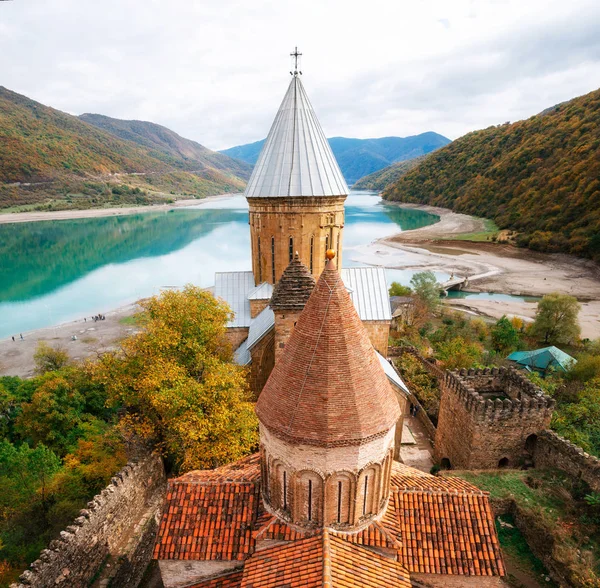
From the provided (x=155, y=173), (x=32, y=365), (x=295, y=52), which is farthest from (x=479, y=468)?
(x=155, y=173)

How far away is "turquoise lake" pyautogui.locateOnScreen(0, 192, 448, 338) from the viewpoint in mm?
39156

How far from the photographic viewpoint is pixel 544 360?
19.7 meters

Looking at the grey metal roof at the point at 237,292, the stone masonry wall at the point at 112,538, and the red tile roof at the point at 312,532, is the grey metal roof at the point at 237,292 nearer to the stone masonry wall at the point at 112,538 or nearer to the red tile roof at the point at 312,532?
the stone masonry wall at the point at 112,538

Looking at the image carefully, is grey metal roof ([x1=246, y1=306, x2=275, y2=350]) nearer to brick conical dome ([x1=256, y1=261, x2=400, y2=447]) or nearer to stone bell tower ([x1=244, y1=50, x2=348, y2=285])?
stone bell tower ([x1=244, y1=50, x2=348, y2=285])

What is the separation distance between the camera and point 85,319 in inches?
1314

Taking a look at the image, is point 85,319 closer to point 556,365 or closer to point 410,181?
point 556,365

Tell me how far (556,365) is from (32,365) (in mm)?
32694

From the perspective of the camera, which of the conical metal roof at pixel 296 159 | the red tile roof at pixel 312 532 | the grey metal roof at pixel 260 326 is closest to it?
the red tile roof at pixel 312 532

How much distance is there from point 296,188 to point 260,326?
5671 mm

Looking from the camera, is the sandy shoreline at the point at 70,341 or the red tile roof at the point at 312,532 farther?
the sandy shoreline at the point at 70,341

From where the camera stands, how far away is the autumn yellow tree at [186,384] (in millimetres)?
10625

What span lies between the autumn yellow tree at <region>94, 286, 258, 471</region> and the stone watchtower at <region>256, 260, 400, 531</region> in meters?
4.91

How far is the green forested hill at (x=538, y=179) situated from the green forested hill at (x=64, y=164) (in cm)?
9321

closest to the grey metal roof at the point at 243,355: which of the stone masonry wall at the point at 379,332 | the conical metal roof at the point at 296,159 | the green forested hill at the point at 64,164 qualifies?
the stone masonry wall at the point at 379,332
